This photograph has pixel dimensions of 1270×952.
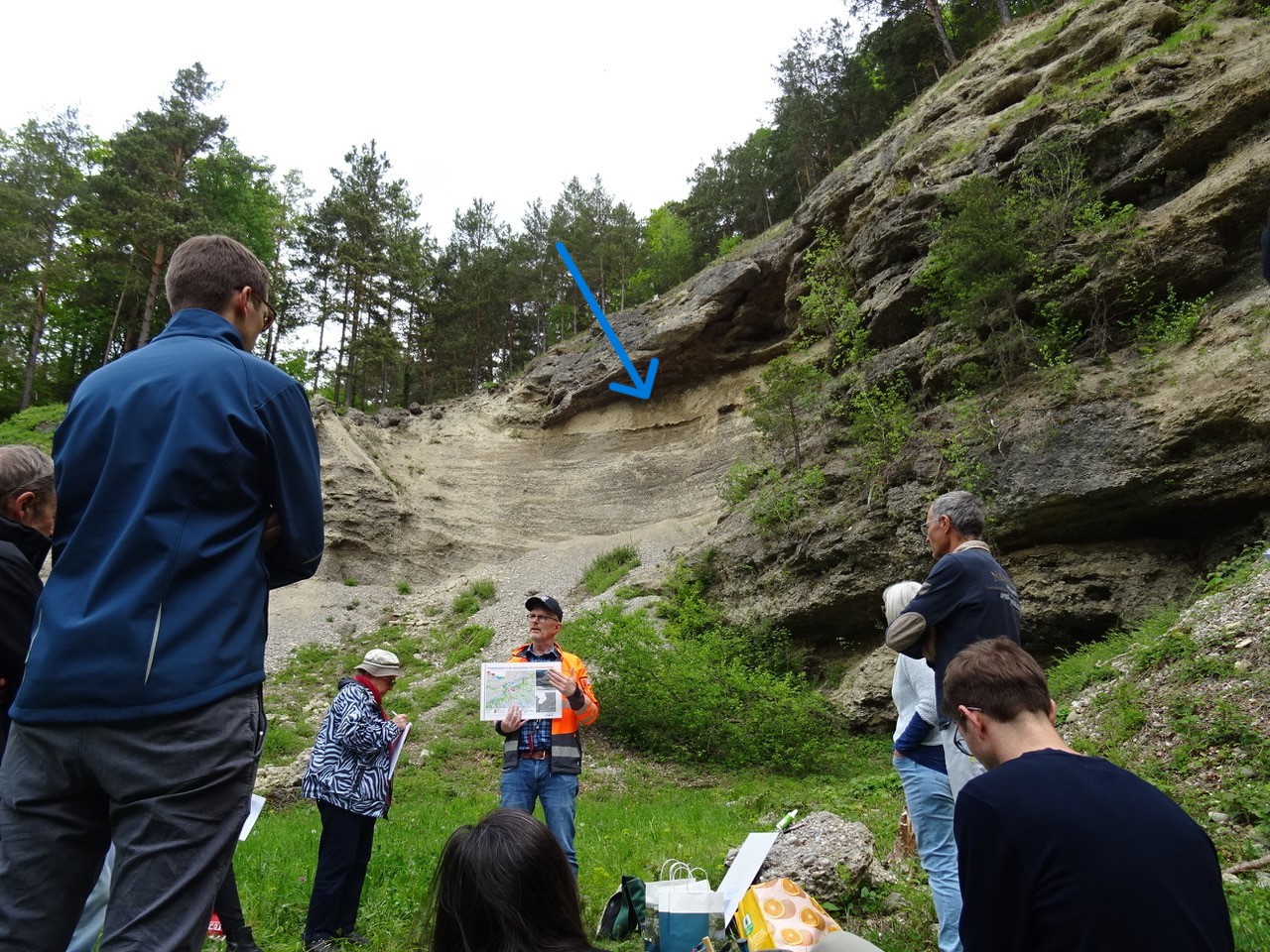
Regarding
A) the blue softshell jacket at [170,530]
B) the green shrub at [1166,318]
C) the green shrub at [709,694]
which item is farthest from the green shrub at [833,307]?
the blue softshell jacket at [170,530]

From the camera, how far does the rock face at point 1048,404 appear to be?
10.8 m

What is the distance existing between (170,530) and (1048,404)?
43.4ft

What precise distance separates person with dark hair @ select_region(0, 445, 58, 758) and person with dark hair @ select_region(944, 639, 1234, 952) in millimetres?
3225

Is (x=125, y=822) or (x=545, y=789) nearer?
(x=125, y=822)

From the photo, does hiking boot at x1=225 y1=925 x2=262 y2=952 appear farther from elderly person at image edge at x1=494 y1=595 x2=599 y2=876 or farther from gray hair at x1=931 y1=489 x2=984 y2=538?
gray hair at x1=931 y1=489 x2=984 y2=538

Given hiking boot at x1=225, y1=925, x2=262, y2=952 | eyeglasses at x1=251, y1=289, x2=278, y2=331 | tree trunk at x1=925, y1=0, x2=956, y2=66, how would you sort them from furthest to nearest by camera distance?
tree trunk at x1=925, y1=0, x2=956, y2=66 → hiking boot at x1=225, y1=925, x2=262, y2=952 → eyeglasses at x1=251, y1=289, x2=278, y2=331

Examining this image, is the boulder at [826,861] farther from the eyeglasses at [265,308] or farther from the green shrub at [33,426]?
the green shrub at [33,426]

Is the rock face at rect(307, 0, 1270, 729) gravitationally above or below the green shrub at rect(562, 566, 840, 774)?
above

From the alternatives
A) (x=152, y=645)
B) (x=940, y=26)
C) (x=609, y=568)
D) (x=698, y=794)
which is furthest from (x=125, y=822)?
(x=940, y=26)

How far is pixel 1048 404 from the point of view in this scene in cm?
1219

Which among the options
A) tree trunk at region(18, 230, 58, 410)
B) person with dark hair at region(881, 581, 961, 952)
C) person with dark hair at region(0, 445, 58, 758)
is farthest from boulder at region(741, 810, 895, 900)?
tree trunk at region(18, 230, 58, 410)

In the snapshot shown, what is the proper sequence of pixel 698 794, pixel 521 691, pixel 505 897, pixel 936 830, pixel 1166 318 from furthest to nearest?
pixel 1166 318, pixel 698 794, pixel 521 691, pixel 936 830, pixel 505 897

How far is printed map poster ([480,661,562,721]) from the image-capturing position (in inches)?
204

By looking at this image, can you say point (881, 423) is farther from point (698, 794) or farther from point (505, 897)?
point (505, 897)
